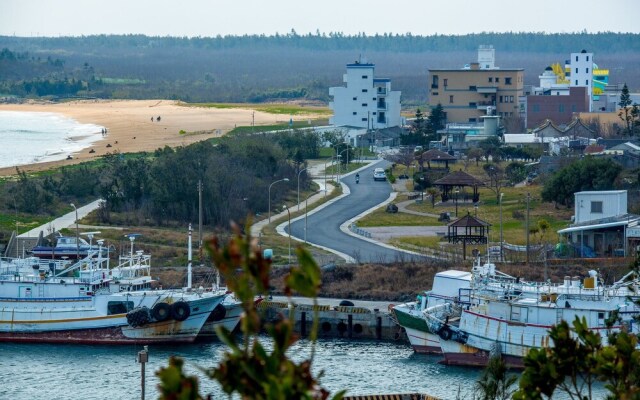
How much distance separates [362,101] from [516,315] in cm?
7186

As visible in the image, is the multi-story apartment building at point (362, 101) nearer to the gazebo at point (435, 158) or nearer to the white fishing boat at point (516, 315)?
the gazebo at point (435, 158)

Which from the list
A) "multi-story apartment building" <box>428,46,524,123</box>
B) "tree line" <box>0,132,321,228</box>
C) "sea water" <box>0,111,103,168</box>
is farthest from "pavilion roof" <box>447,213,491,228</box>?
"multi-story apartment building" <box>428,46,524,123</box>

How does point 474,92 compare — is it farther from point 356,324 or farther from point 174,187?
point 356,324

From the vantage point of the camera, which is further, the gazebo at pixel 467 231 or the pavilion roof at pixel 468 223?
the pavilion roof at pixel 468 223

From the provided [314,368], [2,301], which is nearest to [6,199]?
[2,301]

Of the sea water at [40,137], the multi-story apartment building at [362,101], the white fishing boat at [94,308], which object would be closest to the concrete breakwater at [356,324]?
the white fishing boat at [94,308]

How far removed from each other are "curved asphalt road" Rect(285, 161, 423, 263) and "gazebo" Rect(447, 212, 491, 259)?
244 centimetres

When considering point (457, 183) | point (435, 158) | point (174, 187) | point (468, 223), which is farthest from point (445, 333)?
point (435, 158)

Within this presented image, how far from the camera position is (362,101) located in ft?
359

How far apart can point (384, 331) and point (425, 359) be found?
350 centimetres

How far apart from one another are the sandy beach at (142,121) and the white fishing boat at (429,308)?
4472 cm

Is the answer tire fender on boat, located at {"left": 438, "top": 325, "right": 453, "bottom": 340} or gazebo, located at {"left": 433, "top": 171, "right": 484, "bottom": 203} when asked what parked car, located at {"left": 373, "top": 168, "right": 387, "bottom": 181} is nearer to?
gazebo, located at {"left": 433, "top": 171, "right": 484, "bottom": 203}

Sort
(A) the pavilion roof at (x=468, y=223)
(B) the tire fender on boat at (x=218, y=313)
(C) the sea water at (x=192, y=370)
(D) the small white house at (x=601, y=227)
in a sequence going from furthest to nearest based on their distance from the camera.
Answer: (A) the pavilion roof at (x=468, y=223) < (D) the small white house at (x=601, y=227) < (B) the tire fender on boat at (x=218, y=313) < (C) the sea water at (x=192, y=370)

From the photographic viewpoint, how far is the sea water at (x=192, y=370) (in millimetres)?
34438
